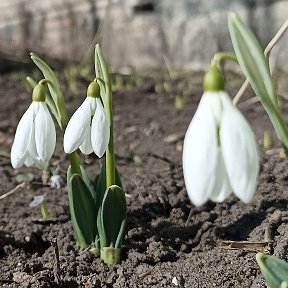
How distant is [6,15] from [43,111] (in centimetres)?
590

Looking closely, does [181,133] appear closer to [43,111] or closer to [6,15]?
[43,111]

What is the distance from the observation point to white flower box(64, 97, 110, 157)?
180 cm

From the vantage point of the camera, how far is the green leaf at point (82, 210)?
2.05 meters

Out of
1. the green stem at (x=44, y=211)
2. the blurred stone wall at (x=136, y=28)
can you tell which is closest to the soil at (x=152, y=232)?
the green stem at (x=44, y=211)

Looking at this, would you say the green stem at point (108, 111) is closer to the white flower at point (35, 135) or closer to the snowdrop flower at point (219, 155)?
the white flower at point (35, 135)

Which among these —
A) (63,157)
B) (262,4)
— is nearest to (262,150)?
(63,157)

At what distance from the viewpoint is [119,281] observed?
6.52ft

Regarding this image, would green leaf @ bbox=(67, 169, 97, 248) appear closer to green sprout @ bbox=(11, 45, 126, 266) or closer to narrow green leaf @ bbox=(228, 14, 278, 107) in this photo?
green sprout @ bbox=(11, 45, 126, 266)

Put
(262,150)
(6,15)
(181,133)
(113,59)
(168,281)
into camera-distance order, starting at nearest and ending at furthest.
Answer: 1. (168,281)
2. (262,150)
3. (181,133)
4. (113,59)
5. (6,15)

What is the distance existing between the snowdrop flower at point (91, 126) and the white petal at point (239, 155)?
1.63 feet

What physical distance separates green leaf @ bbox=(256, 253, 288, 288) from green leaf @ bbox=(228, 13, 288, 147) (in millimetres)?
284

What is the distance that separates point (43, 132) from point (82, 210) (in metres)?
0.36

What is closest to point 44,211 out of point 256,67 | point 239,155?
point 256,67

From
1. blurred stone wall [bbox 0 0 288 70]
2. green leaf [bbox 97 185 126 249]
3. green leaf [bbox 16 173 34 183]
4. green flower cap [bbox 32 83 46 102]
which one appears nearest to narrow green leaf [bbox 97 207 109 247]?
green leaf [bbox 97 185 126 249]
